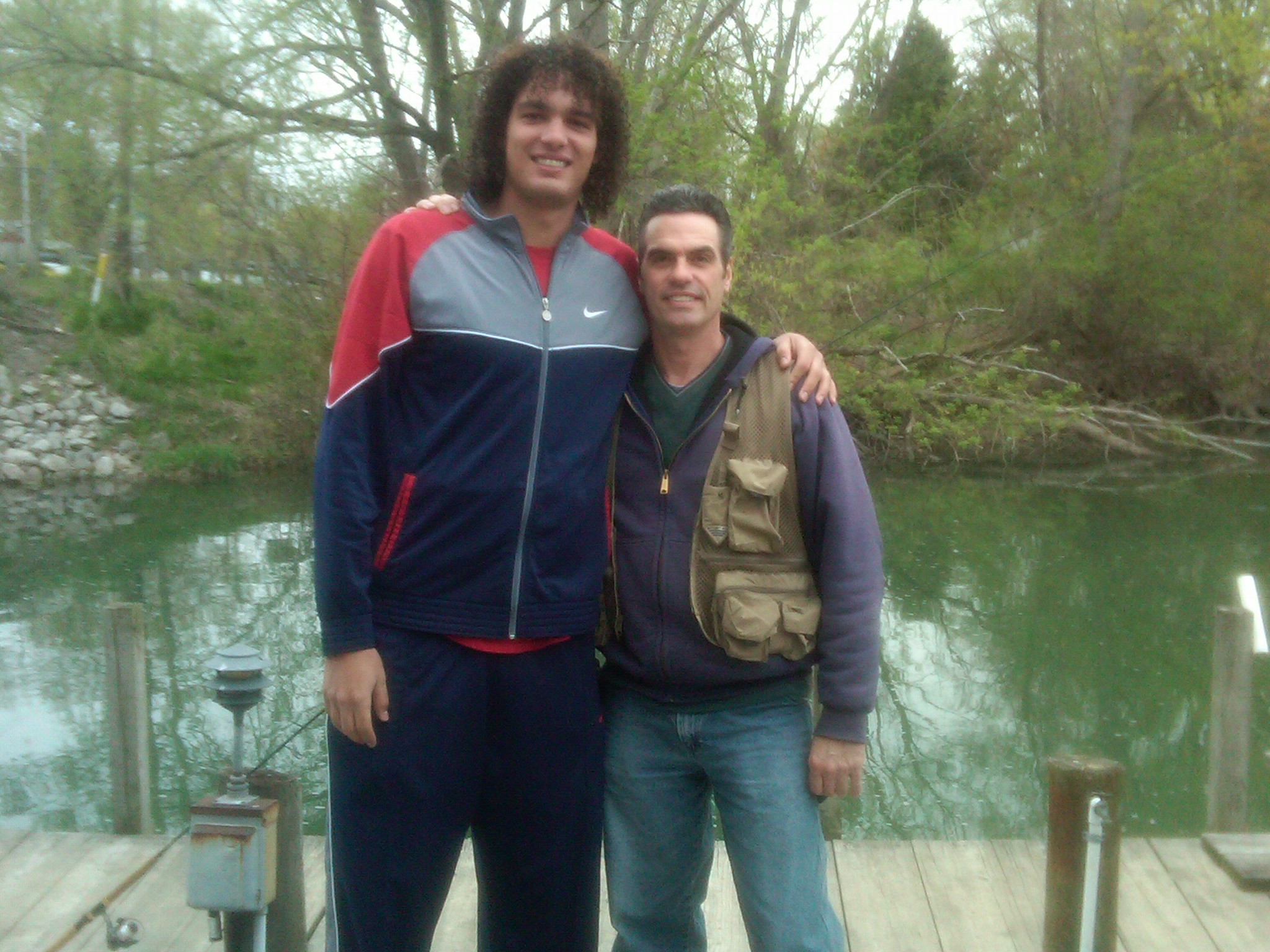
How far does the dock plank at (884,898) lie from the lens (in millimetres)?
3004

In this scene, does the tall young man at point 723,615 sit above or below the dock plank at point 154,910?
above

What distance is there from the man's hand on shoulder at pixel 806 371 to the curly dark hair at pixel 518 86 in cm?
51

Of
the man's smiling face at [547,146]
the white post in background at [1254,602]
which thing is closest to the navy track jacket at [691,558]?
the man's smiling face at [547,146]

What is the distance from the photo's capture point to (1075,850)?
230cm

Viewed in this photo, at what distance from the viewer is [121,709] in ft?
12.9

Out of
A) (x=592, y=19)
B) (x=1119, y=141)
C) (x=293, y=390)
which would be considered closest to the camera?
(x=592, y=19)

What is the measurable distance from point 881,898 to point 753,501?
1.55 meters

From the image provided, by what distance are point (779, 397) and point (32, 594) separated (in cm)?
933

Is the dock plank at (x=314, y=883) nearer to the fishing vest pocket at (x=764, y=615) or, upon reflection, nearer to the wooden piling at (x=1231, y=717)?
the fishing vest pocket at (x=764, y=615)

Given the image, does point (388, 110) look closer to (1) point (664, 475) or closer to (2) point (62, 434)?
(1) point (664, 475)

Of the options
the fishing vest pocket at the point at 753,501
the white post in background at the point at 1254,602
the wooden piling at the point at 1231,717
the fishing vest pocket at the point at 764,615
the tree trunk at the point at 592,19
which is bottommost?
the wooden piling at the point at 1231,717

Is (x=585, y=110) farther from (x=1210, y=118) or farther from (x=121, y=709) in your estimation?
(x=1210, y=118)

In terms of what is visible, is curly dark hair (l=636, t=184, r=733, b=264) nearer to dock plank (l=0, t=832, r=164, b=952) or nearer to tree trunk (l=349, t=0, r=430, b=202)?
dock plank (l=0, t=832, r=164, b=952)

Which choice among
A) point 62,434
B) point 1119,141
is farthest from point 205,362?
point 1119,141
